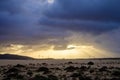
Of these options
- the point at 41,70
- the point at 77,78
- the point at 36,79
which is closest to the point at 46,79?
the point at 36,79

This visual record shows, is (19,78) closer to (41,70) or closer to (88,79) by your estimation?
(88,79)

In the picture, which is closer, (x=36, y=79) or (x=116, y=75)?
(x=36, y=79)

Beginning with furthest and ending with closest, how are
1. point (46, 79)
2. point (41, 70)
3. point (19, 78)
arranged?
point (41, 70) → point (19, 78) → point (46, 79)

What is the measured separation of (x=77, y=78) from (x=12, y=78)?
726 cm

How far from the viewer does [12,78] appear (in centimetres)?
3522

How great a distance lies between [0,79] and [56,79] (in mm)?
6718

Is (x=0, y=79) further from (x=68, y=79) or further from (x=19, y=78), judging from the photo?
(x=68, y=79)

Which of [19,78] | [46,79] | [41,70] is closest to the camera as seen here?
[46,79]

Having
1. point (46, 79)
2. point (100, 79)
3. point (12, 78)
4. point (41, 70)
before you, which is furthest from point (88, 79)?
point (41, 70)

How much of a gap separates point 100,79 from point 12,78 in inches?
385

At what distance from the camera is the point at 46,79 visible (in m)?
31.5

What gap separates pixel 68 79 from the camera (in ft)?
109

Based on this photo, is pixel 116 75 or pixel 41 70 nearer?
A: pixel 116 75

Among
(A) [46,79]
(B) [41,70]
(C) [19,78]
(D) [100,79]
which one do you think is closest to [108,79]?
(D) [100,79]
